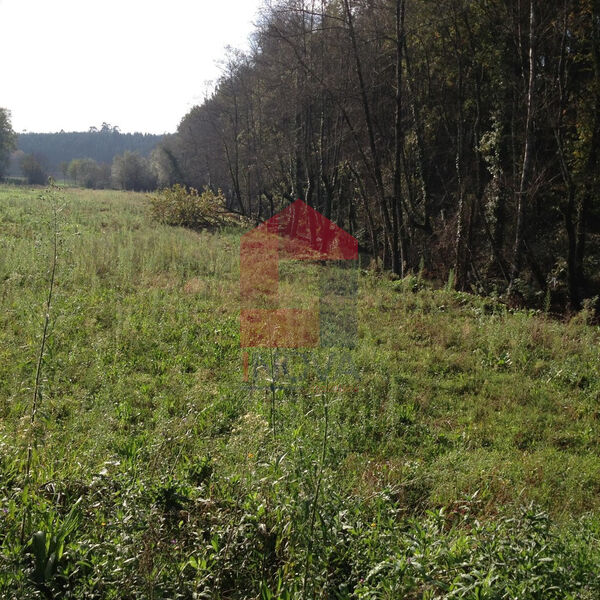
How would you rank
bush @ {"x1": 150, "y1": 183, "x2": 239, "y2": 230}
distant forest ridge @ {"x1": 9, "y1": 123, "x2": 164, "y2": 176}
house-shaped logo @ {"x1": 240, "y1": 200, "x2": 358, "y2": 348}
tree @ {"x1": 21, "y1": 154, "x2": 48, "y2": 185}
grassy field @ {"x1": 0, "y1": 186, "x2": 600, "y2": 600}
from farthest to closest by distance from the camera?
distant forest ridge @ {"x1": 9, "y1": 123, "x2": 164, "y2": 176}
tree @ {"x1": 21, "y1": 154, "x2": 48, "y2": 185}
bush @ {"x1": 150, "y1": 183, "x2": 239, "y2": 230}
house-shaped logo @ {"x1": 240, "y1": 200, "x2": 358, "y2": 348}
grassy field @ {"x1": 0, "y1": 186, "x2": 600, "y2": 600}

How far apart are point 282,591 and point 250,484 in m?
0.72

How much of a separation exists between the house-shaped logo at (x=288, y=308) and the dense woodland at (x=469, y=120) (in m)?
2.62

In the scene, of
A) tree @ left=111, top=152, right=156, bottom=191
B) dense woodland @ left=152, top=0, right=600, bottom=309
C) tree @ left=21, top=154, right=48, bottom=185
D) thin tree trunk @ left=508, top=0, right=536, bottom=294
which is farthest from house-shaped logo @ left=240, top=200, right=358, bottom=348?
tree @ left=21, top=154, right=48, bottom=185

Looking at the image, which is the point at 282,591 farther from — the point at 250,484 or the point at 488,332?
the point at 488,332

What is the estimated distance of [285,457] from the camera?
114 inches

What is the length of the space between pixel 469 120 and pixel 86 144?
12187 centimetres

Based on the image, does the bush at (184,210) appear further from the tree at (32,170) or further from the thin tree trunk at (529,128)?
the tree at (32,170)

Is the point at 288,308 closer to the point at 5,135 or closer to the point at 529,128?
the point at 529,128

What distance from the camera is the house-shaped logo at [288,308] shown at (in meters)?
6.97

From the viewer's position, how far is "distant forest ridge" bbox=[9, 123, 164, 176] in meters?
108

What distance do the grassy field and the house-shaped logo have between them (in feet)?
1.37

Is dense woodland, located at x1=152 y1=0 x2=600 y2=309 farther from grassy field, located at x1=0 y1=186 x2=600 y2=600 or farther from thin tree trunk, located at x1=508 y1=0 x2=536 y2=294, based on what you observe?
grassy field, located at x1=0 y1=186 x2=600 y2=600

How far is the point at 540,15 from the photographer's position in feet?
38.8

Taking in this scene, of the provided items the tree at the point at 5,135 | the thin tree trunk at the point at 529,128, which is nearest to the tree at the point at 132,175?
the tree at the point at 5,135
